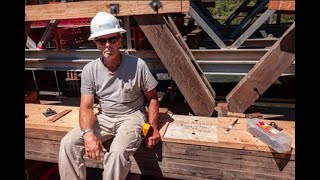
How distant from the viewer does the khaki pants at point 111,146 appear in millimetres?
2861

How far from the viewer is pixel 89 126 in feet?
10.6

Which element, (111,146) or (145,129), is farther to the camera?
(145,129)

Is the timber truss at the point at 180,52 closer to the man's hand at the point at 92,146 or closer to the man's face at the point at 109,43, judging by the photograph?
the man's face at the point at 109,43

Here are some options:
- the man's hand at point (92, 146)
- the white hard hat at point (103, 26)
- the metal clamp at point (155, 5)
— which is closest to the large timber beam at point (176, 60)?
the metal clamp at point (155, 5)

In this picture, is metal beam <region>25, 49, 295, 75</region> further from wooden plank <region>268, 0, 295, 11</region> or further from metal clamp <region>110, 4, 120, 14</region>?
wooden plank <region>268, 0, 295, 11</region>

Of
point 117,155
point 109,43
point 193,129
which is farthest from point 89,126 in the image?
point 193,129

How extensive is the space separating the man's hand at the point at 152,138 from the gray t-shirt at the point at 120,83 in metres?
Result: 0.38

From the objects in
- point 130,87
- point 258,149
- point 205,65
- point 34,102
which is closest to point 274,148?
point 258,149

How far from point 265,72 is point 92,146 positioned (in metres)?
2.24

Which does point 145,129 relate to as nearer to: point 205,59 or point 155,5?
point 155,5

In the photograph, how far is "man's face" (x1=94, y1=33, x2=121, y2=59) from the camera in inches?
120
